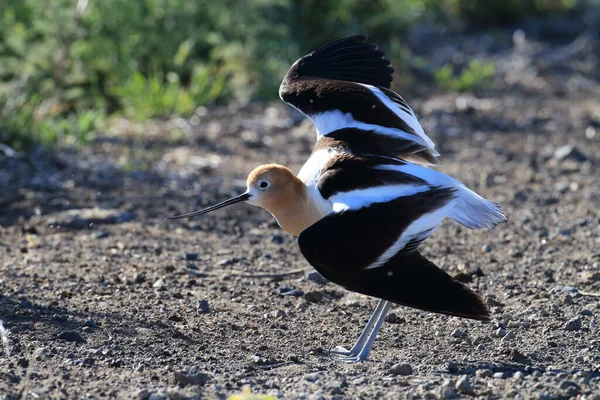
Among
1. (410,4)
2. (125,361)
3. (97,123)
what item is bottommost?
(125,361)

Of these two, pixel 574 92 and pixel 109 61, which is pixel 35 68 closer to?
pixel 109 61

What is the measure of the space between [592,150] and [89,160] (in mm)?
3828

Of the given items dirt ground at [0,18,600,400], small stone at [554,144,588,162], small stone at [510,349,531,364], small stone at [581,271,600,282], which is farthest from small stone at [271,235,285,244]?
small stone at [554,144,588,162]

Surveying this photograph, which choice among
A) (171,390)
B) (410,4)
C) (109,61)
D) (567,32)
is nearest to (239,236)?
(171,390)

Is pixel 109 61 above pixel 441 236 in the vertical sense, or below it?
above

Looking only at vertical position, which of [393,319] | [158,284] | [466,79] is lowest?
[393,319]

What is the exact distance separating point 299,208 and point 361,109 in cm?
61

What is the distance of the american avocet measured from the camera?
3957 millimetres

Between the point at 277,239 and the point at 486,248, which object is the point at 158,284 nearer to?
the point at 277,239

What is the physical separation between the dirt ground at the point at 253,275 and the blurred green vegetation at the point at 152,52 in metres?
0.32

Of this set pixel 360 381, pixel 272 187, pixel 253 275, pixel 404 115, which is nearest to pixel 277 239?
pixel 253 275

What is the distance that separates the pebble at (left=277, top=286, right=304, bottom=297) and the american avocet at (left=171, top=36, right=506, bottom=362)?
1.28 feet

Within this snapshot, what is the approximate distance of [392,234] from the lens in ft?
13.3

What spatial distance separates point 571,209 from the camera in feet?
20.9
